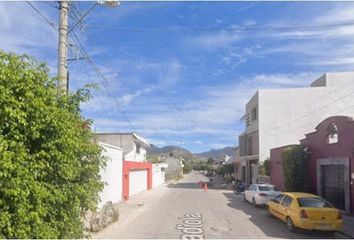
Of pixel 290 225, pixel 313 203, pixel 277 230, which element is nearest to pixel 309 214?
pixel 313 203

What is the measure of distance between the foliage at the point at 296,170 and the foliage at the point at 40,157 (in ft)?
69.1

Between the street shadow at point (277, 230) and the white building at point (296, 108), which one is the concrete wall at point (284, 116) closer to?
the white building at point (296, 108)

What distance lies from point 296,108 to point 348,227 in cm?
2916

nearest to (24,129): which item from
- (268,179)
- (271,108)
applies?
(268,179)

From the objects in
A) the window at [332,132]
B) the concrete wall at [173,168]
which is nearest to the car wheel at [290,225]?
the window at [332,132]

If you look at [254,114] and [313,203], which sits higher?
[254,114]

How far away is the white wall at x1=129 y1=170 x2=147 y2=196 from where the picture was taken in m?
37.3

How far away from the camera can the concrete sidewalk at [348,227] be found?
53.0 ft

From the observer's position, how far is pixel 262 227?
57.3 ft

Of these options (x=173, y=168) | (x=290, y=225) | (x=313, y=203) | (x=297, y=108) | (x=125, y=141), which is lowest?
(x=290, y=225)

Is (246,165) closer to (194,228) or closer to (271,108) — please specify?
(271,108)

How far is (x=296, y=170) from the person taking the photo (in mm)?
27938

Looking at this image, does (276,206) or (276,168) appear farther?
(276,168)

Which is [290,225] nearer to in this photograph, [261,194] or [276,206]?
[276,206]
